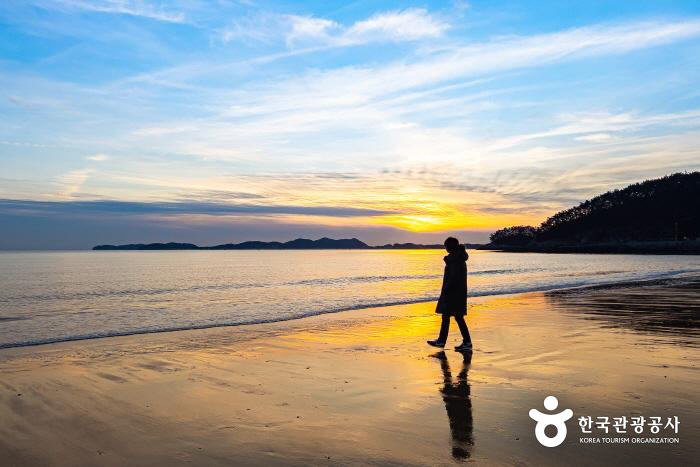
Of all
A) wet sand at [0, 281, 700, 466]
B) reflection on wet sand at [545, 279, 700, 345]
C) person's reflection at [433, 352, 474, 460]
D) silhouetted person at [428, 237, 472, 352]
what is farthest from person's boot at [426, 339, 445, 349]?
reflection on wet sand at [545, 279, 700, 345]

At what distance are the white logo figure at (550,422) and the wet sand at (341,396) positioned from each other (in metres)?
0.10

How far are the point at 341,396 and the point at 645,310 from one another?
1527 centimetres

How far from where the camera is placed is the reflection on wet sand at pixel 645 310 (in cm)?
1386

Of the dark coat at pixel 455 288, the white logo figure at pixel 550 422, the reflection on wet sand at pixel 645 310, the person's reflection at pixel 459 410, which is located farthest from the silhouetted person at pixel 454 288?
the reflection on wet sand at pixel 645 310

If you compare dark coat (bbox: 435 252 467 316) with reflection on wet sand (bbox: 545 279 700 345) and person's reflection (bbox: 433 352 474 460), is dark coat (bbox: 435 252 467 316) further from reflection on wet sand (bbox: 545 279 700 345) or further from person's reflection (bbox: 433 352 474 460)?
reflection on wet sand (bbox: 545 279 700 345)

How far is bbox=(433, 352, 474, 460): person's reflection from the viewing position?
5.45m

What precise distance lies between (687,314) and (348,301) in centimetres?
1410

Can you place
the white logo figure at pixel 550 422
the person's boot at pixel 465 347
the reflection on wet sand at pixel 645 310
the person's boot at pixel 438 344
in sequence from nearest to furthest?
the white logo figure at pixel 550 422, the person's boot at pixel 465 347, the person's boot at pixel 438 344, the reflection on wet sand at pixel 645 310

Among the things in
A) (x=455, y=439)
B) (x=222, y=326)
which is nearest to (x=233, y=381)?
(x=455, y=439)

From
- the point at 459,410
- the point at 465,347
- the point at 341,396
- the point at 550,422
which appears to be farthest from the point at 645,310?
the point at 341,396

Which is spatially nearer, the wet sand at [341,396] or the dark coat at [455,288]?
the wet sand at [341,396]

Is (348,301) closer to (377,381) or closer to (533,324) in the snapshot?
(533,324)

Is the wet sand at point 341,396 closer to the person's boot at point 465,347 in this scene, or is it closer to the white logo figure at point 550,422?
the white logo figure at point 550,422

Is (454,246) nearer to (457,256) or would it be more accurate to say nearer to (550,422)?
(457,256)
